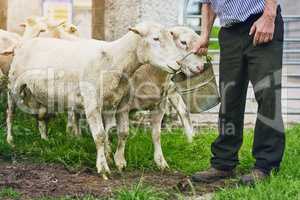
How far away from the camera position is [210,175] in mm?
6027

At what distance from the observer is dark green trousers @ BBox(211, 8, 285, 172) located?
18.3ft

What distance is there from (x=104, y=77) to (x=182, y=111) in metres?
2.21

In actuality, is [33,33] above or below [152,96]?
above

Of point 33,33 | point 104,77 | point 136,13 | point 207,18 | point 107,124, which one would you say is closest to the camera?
point 207,18

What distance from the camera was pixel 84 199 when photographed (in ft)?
16.8

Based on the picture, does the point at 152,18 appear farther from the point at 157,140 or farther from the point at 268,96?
the point at 268,96

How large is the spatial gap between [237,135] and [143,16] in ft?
11.4

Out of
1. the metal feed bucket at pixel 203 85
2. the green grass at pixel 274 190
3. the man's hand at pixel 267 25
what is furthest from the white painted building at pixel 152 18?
the man's hand at pixel 267 25

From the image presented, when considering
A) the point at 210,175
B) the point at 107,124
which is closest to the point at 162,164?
the point at 107,124

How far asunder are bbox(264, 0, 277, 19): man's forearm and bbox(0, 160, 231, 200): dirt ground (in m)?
1.45

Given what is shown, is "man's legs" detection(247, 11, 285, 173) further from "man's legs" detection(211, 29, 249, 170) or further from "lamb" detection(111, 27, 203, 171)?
"lamb" detection(111, 27, 203, 171)

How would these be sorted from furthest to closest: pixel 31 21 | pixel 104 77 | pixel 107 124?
pixel 31 21, pixel 107 124, pixel 104 77

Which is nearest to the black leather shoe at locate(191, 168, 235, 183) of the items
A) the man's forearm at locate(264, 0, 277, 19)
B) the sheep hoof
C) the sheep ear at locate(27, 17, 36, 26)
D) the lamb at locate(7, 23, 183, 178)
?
the sheep hoof

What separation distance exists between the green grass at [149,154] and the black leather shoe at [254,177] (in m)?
0.09
